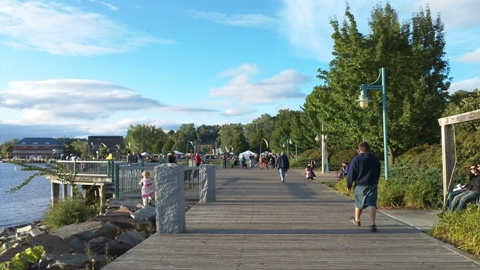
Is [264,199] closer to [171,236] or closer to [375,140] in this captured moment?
[171,236]

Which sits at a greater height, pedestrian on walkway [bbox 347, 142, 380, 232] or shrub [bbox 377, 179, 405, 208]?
pedestrian on walkway [bbox 347, 142, 380, 232]

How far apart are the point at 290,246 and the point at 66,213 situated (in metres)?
10.4

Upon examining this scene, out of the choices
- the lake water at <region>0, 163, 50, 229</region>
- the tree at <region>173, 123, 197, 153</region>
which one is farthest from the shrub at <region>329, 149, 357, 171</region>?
the tree at <region>173, 123, 197, 153</region>

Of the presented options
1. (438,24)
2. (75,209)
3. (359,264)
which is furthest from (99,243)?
(438,24)

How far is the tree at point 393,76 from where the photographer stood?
2277 cm

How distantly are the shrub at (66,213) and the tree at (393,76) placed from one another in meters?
13.2

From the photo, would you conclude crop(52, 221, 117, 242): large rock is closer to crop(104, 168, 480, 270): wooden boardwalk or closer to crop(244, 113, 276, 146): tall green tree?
crop(104, 168, 480, 270): wooden boardwalk

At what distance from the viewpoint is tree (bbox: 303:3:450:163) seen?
22.8m

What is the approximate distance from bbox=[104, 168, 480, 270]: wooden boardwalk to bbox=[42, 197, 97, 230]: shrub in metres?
5.57

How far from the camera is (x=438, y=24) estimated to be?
24969mm

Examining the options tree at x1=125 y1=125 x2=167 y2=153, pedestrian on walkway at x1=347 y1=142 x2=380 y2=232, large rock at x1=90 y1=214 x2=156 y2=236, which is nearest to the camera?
pedestrian on walkway at x1=347 y1=142 x2=380 y2=232

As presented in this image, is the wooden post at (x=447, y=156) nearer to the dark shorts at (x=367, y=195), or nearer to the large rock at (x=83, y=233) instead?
the dark shorts at (x=367, y=195)

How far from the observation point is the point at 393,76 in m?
23.1

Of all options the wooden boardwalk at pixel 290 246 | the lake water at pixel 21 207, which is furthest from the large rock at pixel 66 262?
the lake water at pixel 21 207
